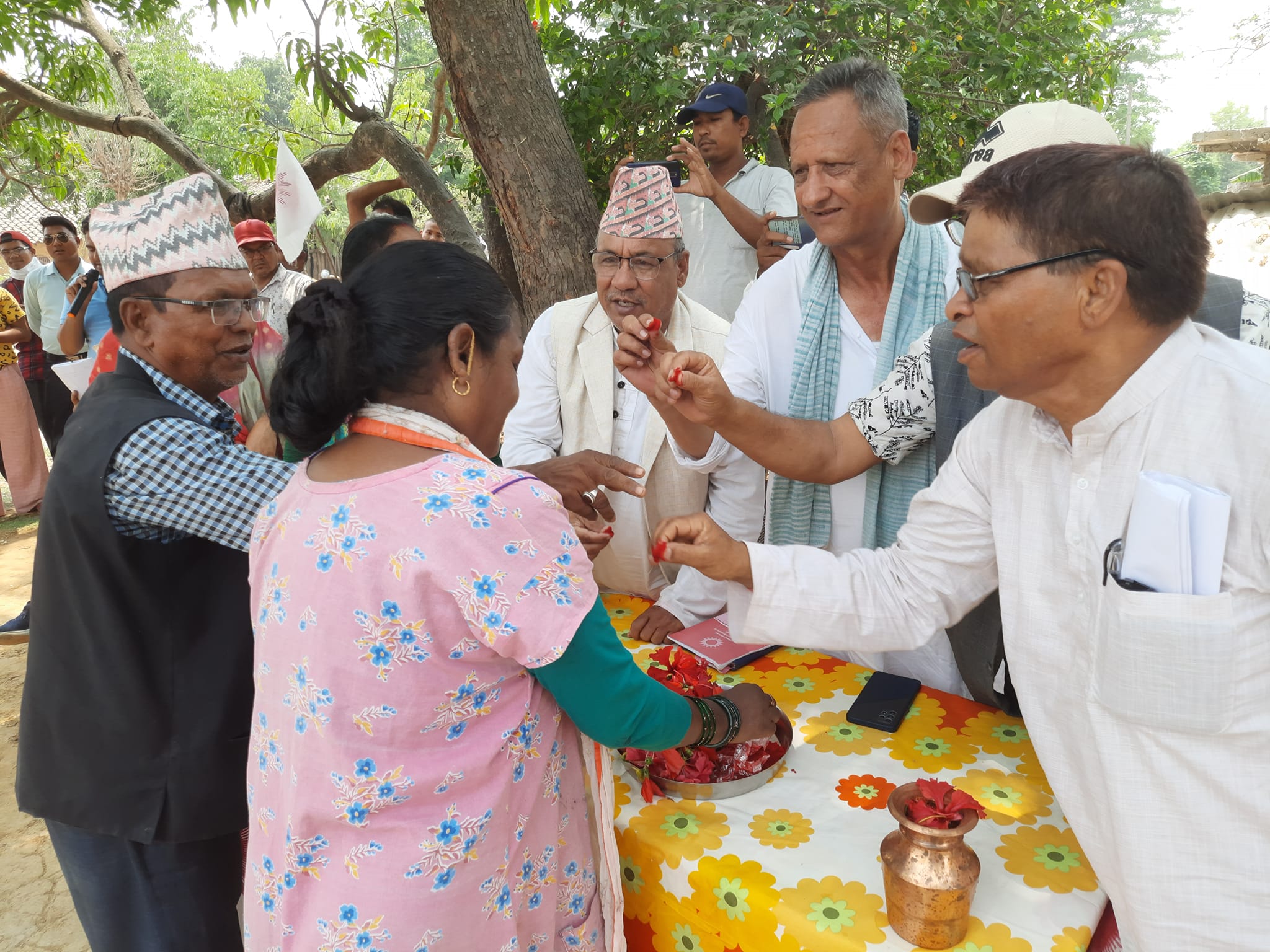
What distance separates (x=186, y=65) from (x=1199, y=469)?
33936 mm

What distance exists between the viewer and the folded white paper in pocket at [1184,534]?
125 cm

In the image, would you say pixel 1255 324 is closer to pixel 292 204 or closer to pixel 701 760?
pixel 701 760

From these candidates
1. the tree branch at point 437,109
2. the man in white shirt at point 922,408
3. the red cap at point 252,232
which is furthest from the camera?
the tree branch at point 437,109

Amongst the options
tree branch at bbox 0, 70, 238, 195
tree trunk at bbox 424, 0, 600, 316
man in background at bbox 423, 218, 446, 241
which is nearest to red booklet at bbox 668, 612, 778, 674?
tree trunk at bbox 424, 0, 600, 316

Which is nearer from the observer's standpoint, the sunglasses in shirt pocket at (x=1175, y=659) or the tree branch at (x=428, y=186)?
the sunglasses in shirt pocket at (x=1175, y=659)

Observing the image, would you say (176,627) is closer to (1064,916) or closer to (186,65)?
(1064,916)

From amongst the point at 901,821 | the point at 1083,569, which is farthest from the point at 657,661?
the point at 1083,569

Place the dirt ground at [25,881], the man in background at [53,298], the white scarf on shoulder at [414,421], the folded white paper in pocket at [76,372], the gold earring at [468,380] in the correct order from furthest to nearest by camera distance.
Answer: the man in background at [53,298] < the dirt ground at [25,881] < the folded white paper in pocket at [76,372] < the gold earring at [468,380] < the white scarf on shoulder at [414,421]

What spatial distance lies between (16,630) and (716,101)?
5878mm

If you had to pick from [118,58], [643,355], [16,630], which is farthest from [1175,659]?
[118,58]

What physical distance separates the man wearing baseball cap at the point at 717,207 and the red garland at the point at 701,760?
345 cm

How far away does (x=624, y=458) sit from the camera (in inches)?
119

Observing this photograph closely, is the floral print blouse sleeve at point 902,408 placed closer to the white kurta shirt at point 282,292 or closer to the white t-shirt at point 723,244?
the white t-shirt at point 723,244

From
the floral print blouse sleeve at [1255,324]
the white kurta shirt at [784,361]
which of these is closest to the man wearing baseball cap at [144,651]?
the white kurta shirt at [784,361]
